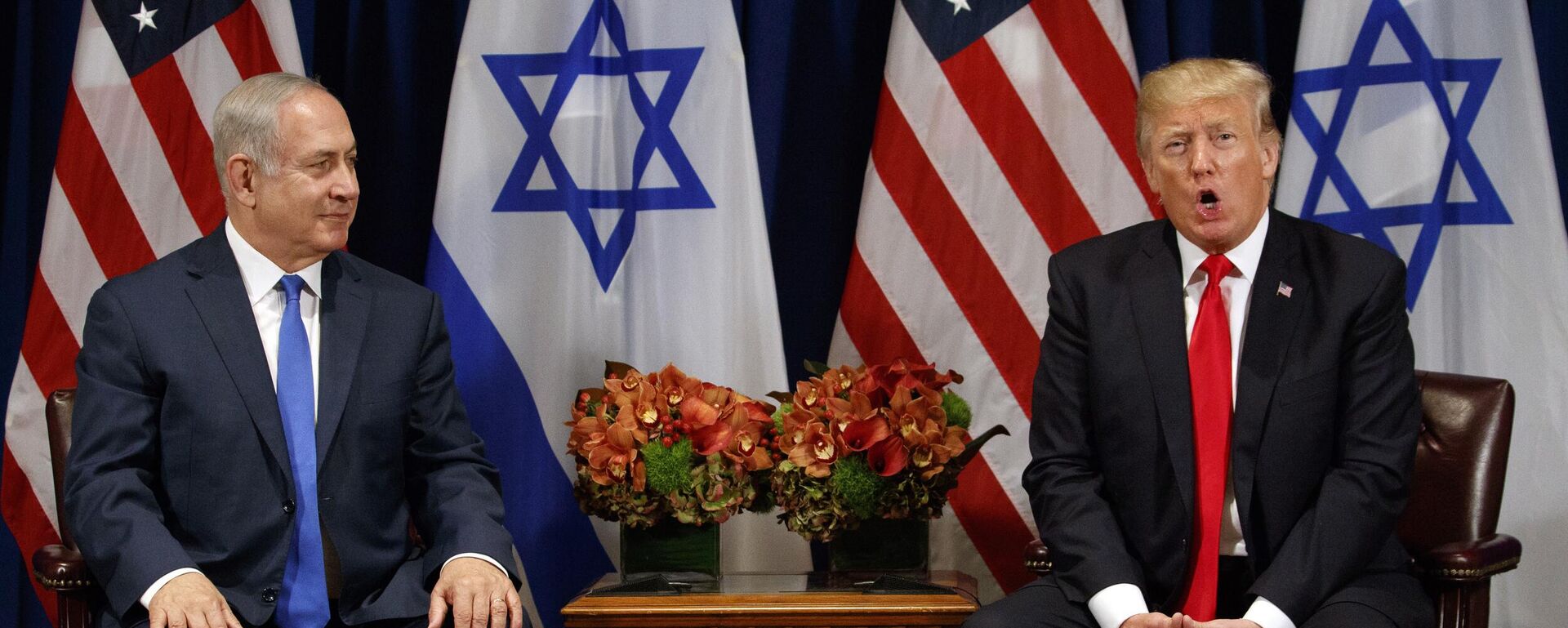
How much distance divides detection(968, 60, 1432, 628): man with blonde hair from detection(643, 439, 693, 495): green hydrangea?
28.2 inches

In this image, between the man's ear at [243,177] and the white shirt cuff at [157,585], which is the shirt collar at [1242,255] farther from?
the white shirt cuff at [157,585]

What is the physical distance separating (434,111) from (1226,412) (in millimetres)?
2350

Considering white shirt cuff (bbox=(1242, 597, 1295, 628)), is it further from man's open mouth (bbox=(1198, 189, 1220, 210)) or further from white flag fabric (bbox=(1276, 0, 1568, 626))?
white flag fabric (bbox=(1276, 0, 1568, 626))

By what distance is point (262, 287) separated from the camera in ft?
8.07

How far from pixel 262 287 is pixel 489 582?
2.19 feet

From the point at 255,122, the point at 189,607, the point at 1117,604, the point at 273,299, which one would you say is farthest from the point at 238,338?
the point at 1117,604

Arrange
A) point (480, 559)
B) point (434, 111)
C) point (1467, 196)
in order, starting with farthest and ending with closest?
point (434, 111), point (1467, 196), point (480, 559)

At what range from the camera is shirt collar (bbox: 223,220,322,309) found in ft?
8.06

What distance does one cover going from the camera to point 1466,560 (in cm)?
236

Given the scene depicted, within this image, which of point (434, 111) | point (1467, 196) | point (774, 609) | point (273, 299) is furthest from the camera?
point (434, 111)

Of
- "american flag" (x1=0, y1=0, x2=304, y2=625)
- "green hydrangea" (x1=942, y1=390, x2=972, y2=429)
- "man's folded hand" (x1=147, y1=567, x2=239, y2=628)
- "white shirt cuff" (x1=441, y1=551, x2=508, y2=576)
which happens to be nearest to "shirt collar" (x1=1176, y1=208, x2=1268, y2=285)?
"green hydrangea" (x1=942, y1=390, x2=972, y2=429)

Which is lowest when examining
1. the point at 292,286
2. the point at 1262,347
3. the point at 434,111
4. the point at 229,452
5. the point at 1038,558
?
the point at 1038,558

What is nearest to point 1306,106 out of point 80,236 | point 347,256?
point 347,256

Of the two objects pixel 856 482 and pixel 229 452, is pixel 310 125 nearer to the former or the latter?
pixel 229 452
